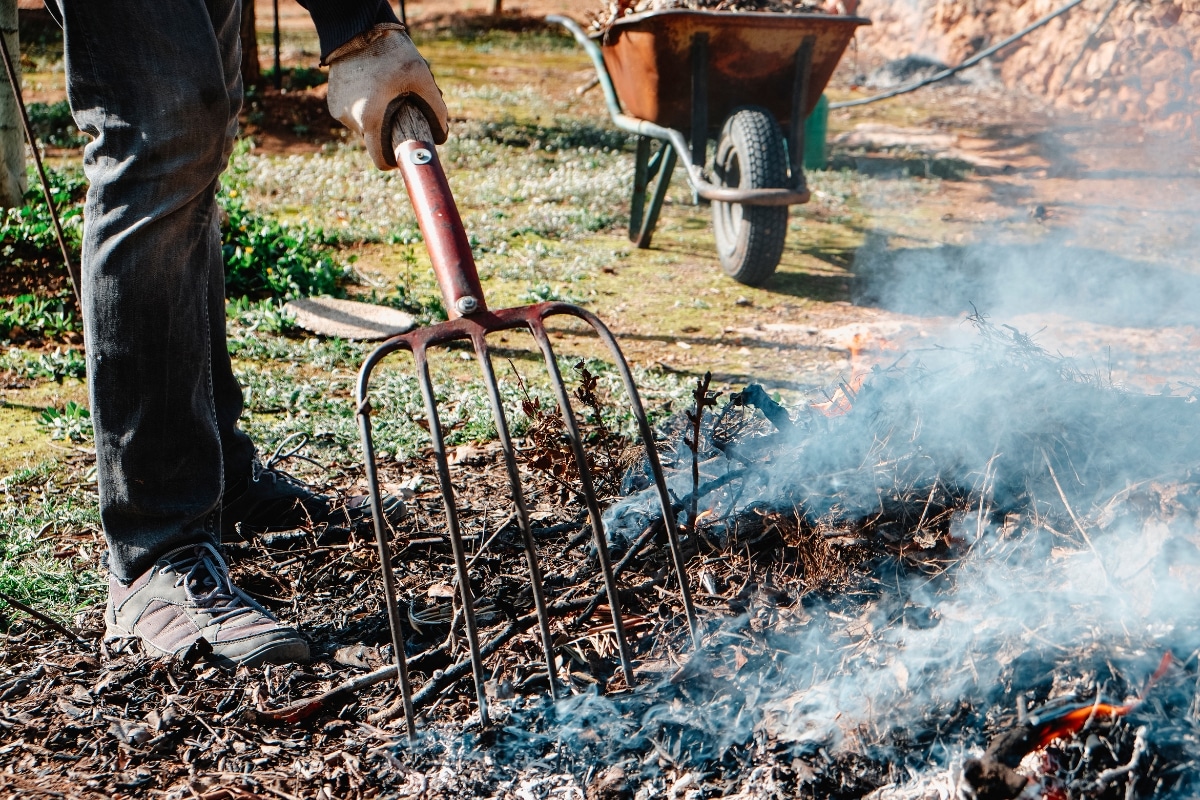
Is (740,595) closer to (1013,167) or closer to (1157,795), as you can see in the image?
(1157,795)

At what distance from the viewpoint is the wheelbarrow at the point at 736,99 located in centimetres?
465

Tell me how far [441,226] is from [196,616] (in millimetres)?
982

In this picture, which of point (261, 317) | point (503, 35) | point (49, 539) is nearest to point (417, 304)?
point (261, 317)

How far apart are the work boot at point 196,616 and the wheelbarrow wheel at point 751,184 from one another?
10.8 ft

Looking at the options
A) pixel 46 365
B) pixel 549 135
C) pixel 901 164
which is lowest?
pixel 46 365

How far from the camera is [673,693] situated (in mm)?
1878

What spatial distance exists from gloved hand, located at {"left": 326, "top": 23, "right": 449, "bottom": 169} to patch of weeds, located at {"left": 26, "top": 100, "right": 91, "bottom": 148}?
20.6 ft

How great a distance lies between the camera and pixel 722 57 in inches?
192

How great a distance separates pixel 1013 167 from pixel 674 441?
19.0ft

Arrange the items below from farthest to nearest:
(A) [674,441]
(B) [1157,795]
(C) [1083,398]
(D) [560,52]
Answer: (D) [560,52] < (A) [674,441] < (C) [1083,398] < (B) [1157,795]

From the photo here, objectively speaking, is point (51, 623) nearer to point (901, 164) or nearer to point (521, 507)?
point (521, 507)

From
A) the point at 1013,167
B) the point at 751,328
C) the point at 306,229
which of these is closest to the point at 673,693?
the point at 751,328

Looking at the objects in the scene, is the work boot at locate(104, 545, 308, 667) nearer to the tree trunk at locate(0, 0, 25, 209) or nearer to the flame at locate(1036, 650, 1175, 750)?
the flame at locate(1036, 650, 1175, 750)

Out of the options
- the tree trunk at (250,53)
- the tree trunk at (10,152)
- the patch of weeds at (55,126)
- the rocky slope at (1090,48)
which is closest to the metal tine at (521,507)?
the tree trunk at (10,152)
